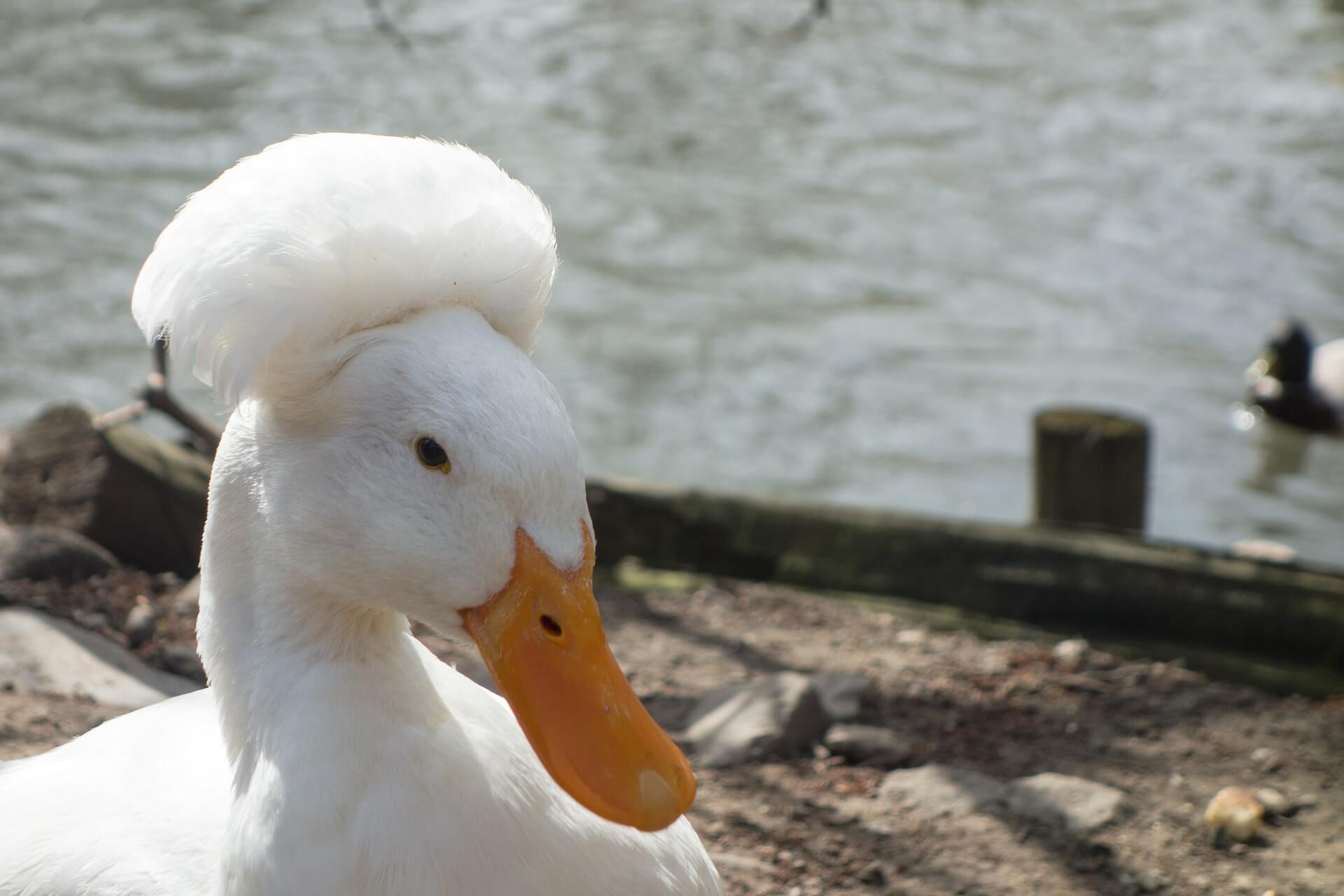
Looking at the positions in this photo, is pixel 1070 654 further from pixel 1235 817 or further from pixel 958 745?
pixel 1235 817

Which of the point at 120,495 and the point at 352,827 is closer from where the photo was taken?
the point at 352,827

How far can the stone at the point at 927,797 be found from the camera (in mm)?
3141

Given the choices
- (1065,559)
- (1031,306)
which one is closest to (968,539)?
(1065,559)

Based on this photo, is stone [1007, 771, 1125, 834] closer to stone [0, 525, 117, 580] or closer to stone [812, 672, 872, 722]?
stone [812, 672, 872, 722]

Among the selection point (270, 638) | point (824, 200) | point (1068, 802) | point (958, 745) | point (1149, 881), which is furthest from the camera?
point (824, 200)

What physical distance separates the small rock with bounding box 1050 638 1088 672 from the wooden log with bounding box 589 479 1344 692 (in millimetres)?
94

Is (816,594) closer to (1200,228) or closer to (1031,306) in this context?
(1031,306)

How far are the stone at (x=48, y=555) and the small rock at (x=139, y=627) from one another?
1.18ft

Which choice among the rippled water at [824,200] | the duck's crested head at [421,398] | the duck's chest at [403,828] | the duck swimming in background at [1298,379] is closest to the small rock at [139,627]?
the duck's chest at [403,828]

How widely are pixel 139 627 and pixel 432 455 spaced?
244 cm

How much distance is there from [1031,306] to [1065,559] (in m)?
5.12

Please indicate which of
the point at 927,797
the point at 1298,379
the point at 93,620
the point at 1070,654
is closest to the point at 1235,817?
the point at 927,797

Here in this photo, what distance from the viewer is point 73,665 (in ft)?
Result: 11.7

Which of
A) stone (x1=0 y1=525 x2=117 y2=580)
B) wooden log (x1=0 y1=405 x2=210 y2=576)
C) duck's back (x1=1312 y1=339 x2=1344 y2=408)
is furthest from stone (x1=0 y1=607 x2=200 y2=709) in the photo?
A: duck's back (x1=1312 y1=339 x2=1344 y2=408)
